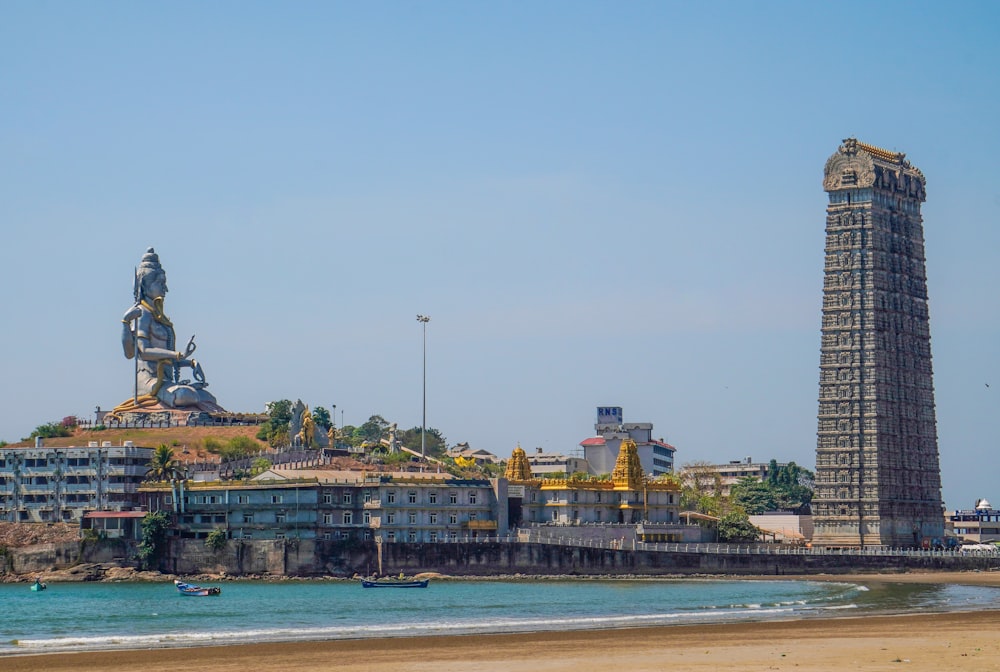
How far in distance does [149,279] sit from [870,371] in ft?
284

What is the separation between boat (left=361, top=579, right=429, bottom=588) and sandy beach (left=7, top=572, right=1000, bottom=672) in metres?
49.7

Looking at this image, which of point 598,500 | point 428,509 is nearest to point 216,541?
point 428,509

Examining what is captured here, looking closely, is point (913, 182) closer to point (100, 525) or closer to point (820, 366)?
point (820, 366)

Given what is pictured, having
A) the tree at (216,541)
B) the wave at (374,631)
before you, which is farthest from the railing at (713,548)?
the wave at (374,631)

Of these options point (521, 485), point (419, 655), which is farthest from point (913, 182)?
point (419, 655)

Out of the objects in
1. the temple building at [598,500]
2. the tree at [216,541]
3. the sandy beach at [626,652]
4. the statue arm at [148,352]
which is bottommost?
the sandy beach at [626,652]

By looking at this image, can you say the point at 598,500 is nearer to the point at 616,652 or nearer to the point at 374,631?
the point at 374,631

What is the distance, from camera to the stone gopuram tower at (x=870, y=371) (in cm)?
16825

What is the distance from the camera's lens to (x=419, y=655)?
219ft

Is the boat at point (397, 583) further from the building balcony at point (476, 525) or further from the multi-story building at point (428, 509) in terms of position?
the building balcony at point (476, 525)

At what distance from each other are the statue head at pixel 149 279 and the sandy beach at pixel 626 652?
128 meters

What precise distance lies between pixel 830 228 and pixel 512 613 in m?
89.6

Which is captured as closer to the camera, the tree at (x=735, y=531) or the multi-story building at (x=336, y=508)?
the multi-story building at (x=336, y=508)

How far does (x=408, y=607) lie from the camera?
10212cm
